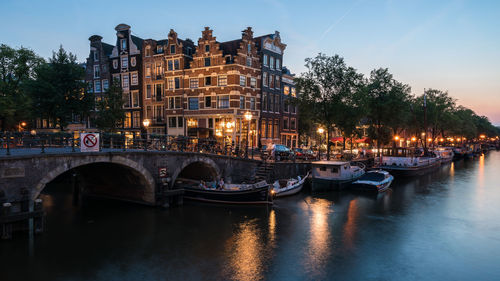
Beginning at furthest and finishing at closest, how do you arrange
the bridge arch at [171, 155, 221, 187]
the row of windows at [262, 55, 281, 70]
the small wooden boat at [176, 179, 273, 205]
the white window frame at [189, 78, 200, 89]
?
the row of windows at [262, 55, 281, 70] → the white window frame at [189, 78, 200, 89] → the bridge arch at [171, 155, 221, 187] → the small wooden boat at [176, 179, 273, 205]

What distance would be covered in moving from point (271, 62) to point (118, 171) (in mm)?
31778

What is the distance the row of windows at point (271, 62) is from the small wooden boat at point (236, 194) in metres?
27.4

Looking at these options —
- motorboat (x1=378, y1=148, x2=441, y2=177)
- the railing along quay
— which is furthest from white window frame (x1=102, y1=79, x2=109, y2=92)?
motorboat (x1=378, y1=148, x2=441, y2=177)

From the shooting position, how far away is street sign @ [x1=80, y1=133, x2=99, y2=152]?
18688 mm

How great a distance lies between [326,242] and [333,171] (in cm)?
1529

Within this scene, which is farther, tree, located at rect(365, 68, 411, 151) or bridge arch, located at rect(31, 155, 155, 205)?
tree, located at rect(365, 68, 411, 151)

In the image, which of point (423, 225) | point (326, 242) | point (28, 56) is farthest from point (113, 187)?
point (28, 56)

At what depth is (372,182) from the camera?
31.6 m

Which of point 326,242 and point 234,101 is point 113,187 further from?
point 234,101

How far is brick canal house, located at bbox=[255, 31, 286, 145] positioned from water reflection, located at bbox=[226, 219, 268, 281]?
29.2 meters

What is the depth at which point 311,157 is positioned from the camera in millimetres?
37812

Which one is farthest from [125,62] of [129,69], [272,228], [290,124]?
[272,228]

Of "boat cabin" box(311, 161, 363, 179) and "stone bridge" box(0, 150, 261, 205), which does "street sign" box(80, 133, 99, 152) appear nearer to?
"stone bridge" box(0, 150, 261, 205)

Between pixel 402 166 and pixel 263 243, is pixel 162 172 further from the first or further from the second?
pixel 402 166
